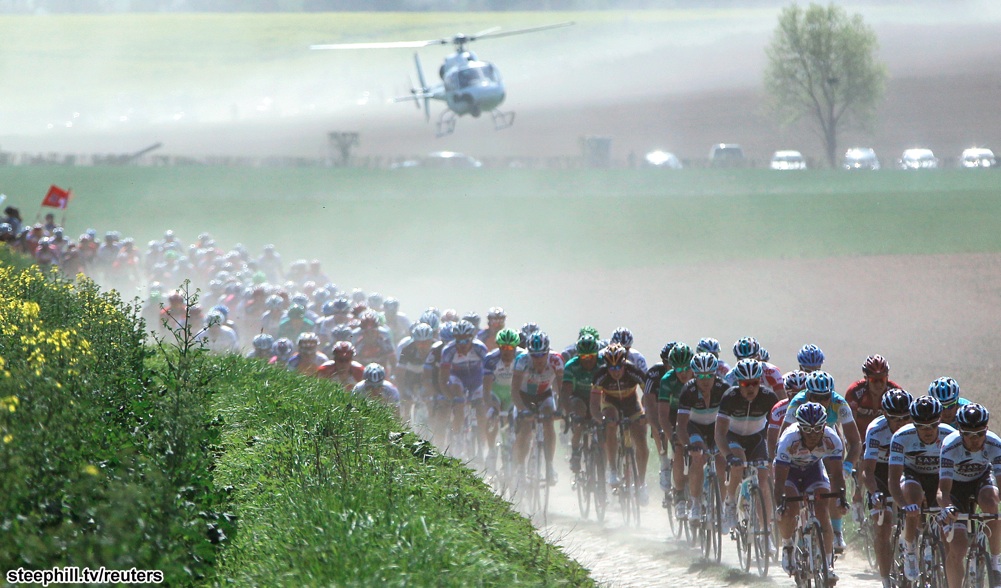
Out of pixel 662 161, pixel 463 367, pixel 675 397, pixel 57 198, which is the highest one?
pixel 662 161

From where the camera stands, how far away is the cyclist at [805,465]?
10359 millimetres

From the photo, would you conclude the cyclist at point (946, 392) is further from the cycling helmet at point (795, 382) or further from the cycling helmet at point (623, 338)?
the cycling helmet at point (623, 338)

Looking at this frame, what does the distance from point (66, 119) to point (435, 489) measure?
115m

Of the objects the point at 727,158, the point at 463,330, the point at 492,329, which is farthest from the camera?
the point at 727,158

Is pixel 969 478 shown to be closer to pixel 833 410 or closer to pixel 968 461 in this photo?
pixel 968 461

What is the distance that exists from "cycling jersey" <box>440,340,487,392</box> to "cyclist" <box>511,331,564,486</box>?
1.23 meters

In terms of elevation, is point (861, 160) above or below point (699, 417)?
above

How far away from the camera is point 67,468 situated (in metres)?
6.97

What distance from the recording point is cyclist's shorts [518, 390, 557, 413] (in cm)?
1565

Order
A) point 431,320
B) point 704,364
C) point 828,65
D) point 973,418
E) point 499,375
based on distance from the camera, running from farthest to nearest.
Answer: point 828,65 → point 431,320 → point 499,375 → point 704,364 → point 973,418

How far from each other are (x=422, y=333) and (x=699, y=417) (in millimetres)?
5608

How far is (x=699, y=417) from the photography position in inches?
511

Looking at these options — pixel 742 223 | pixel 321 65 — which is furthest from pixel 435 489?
pixel 321 65

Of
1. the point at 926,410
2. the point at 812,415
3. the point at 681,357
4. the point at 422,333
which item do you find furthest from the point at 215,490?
the point at 422,333
